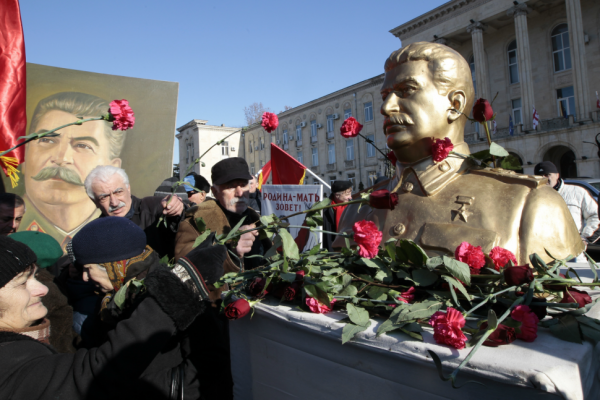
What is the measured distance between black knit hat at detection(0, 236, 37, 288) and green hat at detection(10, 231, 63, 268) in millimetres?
977

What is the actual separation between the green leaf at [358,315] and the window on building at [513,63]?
27335mm

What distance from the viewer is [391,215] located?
2.14 m

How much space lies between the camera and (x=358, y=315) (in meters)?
1.32

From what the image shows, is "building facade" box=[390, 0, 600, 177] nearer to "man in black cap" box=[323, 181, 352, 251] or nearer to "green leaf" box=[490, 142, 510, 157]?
"man in black cap" box=[323, 181, 352, 251]

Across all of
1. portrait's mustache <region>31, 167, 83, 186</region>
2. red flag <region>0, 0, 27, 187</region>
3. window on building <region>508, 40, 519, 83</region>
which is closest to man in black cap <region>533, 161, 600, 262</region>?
red flag <region>0, 0, 27, 187</region>

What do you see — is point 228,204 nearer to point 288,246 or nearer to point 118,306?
point 118,306

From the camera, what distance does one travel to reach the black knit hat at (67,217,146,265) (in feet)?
6.48

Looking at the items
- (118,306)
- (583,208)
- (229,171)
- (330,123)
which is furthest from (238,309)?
(330,123)

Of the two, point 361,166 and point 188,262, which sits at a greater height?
point 361,166

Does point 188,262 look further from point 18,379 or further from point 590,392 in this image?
point 590,392

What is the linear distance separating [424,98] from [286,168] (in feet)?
14.4

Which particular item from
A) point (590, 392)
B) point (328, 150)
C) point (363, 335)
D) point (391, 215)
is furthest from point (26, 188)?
point (328, 150)

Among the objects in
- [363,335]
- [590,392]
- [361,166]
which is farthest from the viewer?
[361,166]

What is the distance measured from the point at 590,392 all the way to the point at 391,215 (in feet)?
3.84
